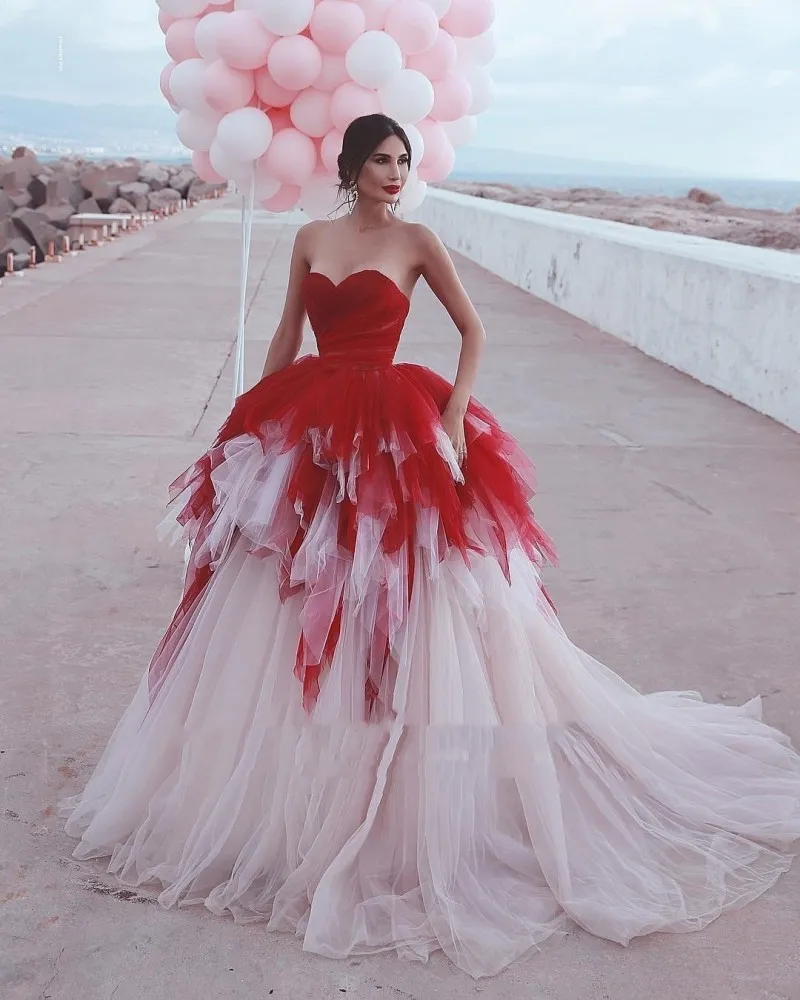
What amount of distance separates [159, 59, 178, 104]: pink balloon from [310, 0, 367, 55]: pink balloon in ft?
2.24

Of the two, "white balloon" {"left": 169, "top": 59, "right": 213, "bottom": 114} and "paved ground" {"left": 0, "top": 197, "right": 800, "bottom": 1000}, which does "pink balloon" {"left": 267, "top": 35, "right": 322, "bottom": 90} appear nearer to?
"white balloon" {"left": 169, "top": 59, "right": 213, "bottom": 114}

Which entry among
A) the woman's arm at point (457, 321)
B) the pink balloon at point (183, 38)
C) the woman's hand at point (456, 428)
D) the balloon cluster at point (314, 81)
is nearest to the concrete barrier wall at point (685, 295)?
the balloon cluster at point (314, 81)

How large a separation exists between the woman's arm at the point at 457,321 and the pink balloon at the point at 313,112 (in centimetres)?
108

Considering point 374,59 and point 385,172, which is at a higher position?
point 374,59

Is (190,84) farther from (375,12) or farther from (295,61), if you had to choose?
(375,12)

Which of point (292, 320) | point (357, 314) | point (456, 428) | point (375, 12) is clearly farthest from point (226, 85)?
point (456, 428)

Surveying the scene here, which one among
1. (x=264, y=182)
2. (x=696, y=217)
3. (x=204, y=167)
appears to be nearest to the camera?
(x=264, y=182)

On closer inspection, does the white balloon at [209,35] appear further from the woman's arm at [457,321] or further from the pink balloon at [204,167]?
the woman's arm at [457,321]

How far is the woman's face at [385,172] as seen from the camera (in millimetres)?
2488

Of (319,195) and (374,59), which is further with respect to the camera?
(319,195)

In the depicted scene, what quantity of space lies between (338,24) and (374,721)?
201cm

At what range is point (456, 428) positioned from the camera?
2.55m

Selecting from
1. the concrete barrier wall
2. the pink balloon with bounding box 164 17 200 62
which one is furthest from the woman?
the concrete barrier wall

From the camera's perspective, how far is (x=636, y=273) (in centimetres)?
967
